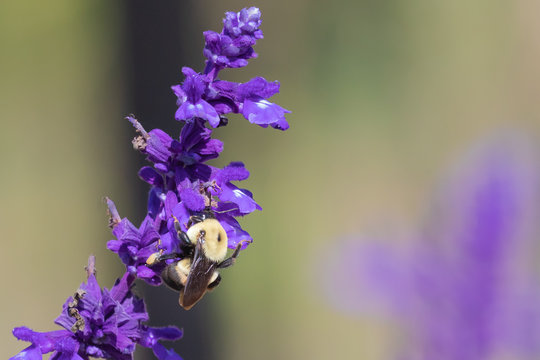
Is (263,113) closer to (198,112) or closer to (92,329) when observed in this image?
(198,112)

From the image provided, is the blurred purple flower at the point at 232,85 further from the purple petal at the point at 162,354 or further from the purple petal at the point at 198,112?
the purple petal at the point at 162,354

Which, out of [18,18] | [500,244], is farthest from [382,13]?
[500,244]

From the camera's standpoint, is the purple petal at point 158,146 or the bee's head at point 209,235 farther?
the bee's head at point 209,235

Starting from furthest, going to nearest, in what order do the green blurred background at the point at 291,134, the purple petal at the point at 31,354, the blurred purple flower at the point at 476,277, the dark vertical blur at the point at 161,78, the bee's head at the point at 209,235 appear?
the green blurred background at the point at 291,134, the dark vertical blur at the point at 161,78, the blurred purple flower at the point at 476,277, the bee's head at the point at 209,235, the purple petal at the point at 31,354

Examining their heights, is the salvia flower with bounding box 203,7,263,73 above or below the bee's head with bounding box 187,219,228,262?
above

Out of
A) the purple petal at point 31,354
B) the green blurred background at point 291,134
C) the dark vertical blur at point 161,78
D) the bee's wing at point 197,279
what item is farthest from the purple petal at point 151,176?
the green blurred background at point 291,134

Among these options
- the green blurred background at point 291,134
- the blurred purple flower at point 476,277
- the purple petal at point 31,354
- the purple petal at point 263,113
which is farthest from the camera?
the green blurred background at point 291,134

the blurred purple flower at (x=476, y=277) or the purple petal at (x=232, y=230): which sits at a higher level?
the purple petal at (x=232, y=230)

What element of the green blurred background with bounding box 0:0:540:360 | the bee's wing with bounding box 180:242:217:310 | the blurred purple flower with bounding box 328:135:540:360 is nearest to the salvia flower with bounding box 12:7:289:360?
the bee's wing with bounding box 180:242:217:310

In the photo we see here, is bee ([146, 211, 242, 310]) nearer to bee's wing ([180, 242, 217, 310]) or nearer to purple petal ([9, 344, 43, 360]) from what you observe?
bee's wing ([180, 242, 217, 310])
